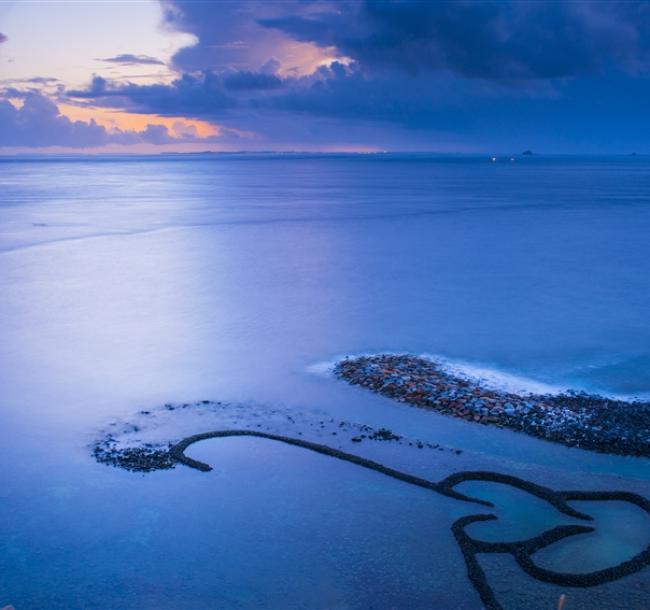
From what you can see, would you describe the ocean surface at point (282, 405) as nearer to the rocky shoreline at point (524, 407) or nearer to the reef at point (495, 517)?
the reef at point (495, 517)

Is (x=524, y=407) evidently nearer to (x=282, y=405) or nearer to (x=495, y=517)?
(x=495, y=517)

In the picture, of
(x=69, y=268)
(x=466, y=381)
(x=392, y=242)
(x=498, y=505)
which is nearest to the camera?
(x=498, y=505)

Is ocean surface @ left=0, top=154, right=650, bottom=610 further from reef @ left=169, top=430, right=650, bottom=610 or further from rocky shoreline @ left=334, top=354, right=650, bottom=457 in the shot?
rocky shoreline @ left=334, top=354, right=650, bottom=457

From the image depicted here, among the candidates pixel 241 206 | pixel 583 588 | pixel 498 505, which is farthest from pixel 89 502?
pixel 241 206

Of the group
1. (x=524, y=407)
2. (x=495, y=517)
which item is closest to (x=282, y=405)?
(x=524, y=407)

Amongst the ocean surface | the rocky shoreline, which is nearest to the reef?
the ocean surface

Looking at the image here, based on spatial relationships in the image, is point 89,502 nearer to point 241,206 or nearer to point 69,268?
point 69,268
